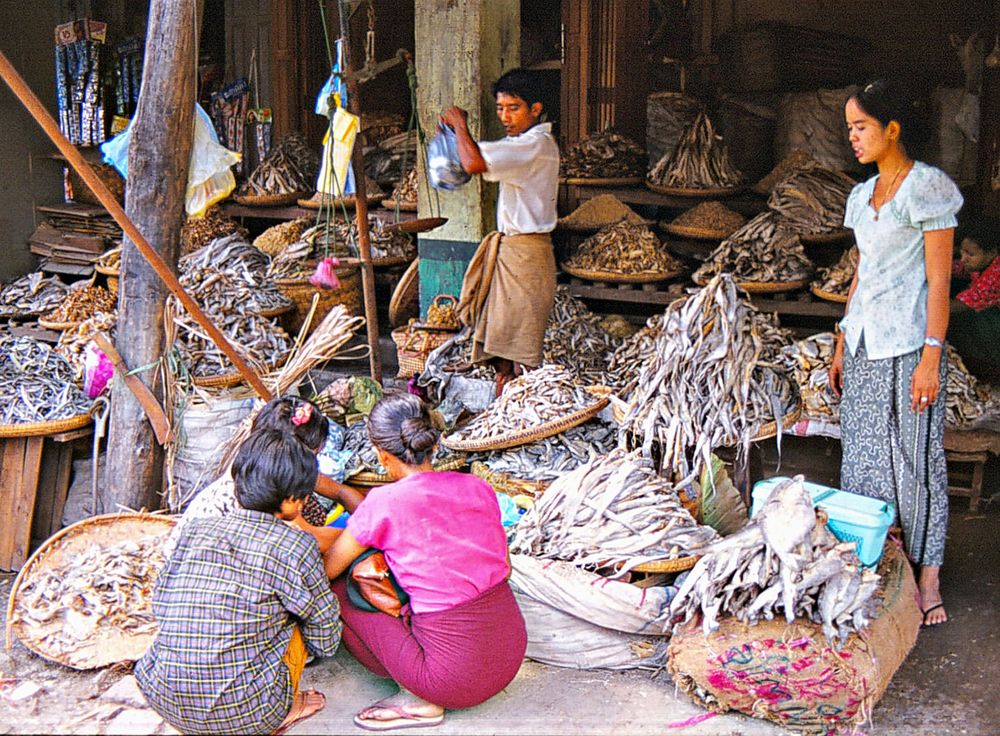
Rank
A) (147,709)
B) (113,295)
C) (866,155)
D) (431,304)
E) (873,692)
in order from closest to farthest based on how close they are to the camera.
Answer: (873,692), (147,709), (866,155), (431,304), (113,295)

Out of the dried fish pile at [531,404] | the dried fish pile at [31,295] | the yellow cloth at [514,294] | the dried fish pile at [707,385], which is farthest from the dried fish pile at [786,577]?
the dried fish pile at [31,295]

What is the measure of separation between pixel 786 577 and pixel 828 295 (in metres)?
2.64

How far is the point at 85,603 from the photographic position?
13.5 feet

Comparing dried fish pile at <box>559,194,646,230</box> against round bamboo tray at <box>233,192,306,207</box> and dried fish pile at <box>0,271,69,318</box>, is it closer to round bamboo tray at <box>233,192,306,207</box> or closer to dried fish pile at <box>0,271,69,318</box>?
round bamboo tray at <box>233,192,306,207</box>

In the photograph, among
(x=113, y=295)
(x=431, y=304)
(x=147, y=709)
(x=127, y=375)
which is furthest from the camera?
(x=113, y=295)

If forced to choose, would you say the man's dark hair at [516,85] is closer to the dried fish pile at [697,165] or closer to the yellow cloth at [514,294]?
the yellow cloth at [514,294]

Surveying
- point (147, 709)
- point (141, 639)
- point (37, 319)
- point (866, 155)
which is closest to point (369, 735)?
point (147, 709)

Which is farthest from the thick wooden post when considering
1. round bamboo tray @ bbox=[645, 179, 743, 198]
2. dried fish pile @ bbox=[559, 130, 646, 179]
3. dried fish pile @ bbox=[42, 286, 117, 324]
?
round bamboo tray @ bbox=[645, 179, 743, 198]

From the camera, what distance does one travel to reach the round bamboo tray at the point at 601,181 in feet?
22.8

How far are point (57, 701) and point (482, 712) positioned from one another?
1.51 meters

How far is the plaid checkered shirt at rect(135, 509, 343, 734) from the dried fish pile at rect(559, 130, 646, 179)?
4.29 metres

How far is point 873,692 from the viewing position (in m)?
3.43

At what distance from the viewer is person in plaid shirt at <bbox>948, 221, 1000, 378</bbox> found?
552cm

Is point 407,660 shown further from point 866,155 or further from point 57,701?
point 866,155
